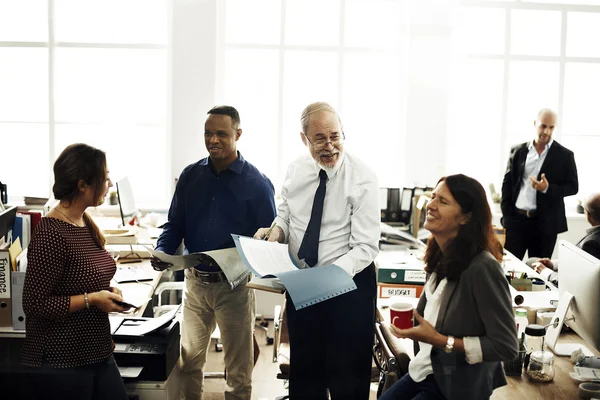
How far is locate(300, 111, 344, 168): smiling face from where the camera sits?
8.68ft

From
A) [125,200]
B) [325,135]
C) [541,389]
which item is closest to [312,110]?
[325,135]

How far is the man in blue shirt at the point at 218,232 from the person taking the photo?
346cm

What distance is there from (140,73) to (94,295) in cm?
449

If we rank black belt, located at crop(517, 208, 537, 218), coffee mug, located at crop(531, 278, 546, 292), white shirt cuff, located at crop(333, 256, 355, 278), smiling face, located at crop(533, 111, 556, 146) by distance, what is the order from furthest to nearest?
1. black belt, located at crop(517, 208, 537, 218)
2. smiling face, located at crop(533, 111, 556, 146)
3. coffee mug, located at crop(531, 278, 546, 292)
4. white shirt cuff, located at crop(333, 256, 355, 278)

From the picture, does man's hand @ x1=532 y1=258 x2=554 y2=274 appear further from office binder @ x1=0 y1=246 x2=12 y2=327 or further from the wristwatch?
office binder @ x1=0 y1=246 x2=12 y2=327

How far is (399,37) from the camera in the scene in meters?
6.46

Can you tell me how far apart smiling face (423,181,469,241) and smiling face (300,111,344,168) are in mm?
462

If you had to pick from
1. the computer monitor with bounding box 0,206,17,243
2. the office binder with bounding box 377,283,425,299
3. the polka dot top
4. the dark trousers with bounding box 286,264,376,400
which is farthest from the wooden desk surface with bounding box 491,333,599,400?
the computer monitor with bounding box 0,206,17,243

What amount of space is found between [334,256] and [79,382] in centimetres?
110

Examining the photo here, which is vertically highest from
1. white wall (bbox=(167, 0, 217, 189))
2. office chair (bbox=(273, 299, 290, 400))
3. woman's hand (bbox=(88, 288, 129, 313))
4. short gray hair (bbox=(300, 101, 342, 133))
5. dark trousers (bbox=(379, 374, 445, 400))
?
white wall (bbox=(167, 0, 217, 189))

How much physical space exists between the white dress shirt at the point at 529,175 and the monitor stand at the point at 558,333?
2.65m

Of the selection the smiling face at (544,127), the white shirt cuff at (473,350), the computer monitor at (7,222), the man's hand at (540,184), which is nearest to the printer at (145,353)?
the computer monitor at (7,222)

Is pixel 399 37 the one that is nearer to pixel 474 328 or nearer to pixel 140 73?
pixel 140 73

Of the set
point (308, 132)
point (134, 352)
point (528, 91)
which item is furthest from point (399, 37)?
point (134, 352)
